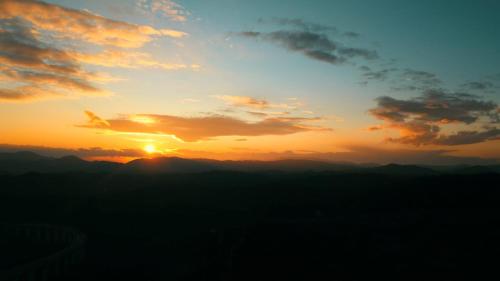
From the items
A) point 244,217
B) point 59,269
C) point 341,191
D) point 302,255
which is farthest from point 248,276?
point 341,191

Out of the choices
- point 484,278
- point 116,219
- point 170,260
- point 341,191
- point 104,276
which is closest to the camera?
point 484,278

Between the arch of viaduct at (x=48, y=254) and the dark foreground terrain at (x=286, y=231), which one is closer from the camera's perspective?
the dark foreground terrain at (x=286, y=231)

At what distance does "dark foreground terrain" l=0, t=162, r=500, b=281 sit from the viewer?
30031mm

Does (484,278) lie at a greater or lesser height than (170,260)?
greater

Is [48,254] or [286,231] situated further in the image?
[48,254]

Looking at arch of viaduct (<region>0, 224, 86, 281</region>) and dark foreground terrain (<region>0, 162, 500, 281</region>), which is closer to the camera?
dark foreground terrain (<region>0, 162, 500, 281</region>)

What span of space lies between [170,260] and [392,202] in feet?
136

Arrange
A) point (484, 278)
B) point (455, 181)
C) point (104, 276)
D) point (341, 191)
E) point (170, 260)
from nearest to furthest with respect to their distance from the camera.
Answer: point (484, 278), point (104, 276), point (170, 260), point (455, 181), point (341, 191)

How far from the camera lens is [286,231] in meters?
41.6

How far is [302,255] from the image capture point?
33031mm

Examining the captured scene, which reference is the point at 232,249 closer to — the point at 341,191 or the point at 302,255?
the point at 302,255

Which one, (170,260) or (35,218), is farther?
(35,218)

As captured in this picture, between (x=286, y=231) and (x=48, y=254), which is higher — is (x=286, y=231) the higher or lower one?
the higher one

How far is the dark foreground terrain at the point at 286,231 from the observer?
3003 centimetres
